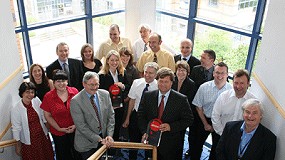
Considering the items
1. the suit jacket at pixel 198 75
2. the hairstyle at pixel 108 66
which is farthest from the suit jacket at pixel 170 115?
the suit jacket at pixel 198 75

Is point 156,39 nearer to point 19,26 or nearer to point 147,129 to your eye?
point 147,129

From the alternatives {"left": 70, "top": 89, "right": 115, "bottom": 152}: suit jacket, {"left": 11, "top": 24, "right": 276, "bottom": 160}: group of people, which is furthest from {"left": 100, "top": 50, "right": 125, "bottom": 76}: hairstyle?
{"left": 70, "top": 89, "right": 115, "bottom": 152}: suit jacket

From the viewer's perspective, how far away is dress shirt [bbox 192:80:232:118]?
12.4ft

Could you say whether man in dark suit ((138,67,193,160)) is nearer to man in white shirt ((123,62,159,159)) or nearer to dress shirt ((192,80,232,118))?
man in white shirt ((123,62,159,159))

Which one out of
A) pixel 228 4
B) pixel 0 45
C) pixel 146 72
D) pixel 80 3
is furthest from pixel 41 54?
pixel 228 4

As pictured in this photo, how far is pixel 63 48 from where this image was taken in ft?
14.1

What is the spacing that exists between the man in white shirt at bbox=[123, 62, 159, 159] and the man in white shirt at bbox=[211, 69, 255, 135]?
887 mm

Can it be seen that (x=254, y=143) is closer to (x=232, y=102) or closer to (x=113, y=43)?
(x=232, y=102)

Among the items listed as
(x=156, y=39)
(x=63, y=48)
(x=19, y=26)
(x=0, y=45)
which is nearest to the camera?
(x=0, y=45)

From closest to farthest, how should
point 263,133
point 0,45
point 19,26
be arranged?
1. point 263,133
2. point 0,45
3. point 19,26

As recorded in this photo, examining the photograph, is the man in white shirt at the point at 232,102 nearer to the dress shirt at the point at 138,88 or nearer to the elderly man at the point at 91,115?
the dress shirt at the point at 138,88

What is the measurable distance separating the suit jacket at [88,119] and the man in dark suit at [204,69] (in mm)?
1489

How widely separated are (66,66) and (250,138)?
2882mm

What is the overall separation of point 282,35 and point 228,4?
7.46ft
